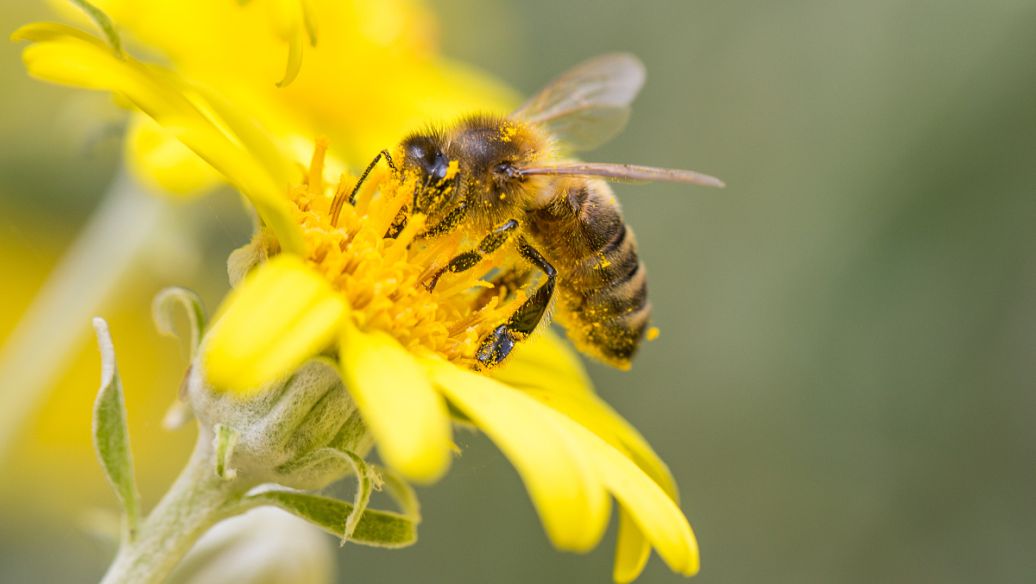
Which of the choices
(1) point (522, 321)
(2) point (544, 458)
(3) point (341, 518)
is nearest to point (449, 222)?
(1) point (522, 321)

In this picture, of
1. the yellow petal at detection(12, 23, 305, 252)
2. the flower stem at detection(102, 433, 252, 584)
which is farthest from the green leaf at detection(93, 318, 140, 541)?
the yellow petal at detection(12, 23, 305, 252)

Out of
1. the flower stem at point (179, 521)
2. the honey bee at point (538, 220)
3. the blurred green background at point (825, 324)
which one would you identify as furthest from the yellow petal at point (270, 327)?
the blurred green background at point (825, 324)

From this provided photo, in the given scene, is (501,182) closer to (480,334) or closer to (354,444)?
(480,334)

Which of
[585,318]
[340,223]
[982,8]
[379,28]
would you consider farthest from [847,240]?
[340,223]

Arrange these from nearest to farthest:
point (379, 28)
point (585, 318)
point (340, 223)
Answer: point (340, 223), point (585, 318), point (379, 28)

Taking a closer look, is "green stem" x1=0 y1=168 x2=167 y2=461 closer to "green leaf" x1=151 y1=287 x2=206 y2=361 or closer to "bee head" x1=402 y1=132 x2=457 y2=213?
"green leaf" x1=151 y1=287 x2=206 y2=361

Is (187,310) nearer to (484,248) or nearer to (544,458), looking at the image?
(484,248)
